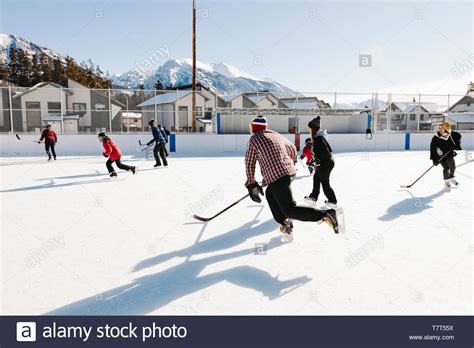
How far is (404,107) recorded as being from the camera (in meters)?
25.1

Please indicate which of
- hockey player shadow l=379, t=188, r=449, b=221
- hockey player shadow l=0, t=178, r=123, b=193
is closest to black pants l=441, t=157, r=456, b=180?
hockey player shadow l=379, t=188, r=449, b=221

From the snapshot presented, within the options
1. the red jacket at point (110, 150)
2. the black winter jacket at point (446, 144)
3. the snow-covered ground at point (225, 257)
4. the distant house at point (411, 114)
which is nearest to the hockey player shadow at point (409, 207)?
the snow-covered ground at point (225, 257)

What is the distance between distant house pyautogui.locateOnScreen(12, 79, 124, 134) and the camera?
1997 centimetres

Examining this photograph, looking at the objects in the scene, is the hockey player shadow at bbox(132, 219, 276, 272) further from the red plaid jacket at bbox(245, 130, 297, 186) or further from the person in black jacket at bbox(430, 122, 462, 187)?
the person in black jacket at bbox(430, 122, 462, 187)

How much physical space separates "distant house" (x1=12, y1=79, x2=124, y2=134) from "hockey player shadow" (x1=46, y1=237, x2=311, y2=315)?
50.9ft

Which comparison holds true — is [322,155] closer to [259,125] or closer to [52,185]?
[259,125]

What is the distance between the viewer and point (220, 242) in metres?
4.15

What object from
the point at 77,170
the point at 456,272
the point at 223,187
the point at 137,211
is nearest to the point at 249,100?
the point at 77,170

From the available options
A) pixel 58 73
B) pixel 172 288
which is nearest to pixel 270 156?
pixel 172 288

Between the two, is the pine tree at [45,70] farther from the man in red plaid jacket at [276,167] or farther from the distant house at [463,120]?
the man in red plaid jacket at [276,167]

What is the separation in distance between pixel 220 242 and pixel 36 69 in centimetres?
5789

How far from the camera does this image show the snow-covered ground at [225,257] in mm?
2773

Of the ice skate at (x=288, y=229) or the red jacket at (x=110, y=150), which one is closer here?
the ice skate at (x=288, y=229)

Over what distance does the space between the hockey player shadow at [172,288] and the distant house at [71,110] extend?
1551 centimetres
